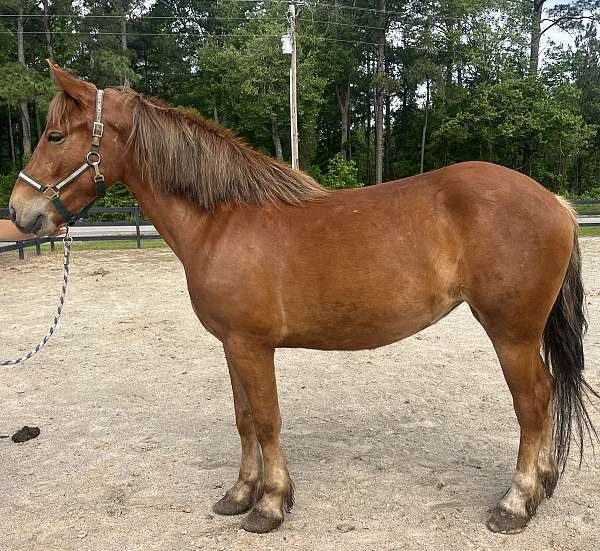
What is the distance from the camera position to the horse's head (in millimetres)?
2371

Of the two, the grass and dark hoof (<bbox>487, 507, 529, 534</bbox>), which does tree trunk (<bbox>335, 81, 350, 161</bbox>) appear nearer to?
the grass

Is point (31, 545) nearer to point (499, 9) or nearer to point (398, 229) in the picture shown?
point (398, 229)

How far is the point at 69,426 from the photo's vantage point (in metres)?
3.74

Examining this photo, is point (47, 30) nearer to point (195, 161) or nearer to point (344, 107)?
point (344, 107)

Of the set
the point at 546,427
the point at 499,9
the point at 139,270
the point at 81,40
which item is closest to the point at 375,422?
the point at 546,427

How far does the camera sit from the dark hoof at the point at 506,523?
2.41m

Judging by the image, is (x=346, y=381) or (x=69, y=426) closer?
(x=69, y=426)

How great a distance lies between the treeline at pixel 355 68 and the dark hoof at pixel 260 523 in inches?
962

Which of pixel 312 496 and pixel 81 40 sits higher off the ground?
pixel 81 40

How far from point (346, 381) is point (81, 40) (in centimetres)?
2923

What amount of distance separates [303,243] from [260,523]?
1459mm

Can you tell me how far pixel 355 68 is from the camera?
31.5m

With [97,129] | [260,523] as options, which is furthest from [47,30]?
[260,523]

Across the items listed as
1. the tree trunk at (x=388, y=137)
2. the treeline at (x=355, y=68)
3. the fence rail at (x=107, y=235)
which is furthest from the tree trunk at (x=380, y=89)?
the fence rail at (x=107, y=235)
